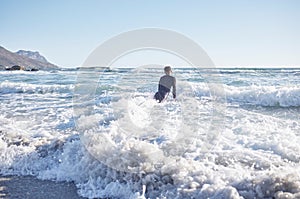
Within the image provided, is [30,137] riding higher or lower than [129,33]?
lower

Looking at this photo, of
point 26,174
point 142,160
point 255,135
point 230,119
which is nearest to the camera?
point 142,160

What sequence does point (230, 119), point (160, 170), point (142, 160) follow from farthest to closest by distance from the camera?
point (230, 119) < point (142, 160) < point (160, 170)

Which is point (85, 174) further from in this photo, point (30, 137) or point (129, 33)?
point (129, 33)

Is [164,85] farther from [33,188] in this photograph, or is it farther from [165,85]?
[33,188]

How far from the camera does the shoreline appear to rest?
139 inches

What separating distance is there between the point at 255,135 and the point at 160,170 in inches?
101

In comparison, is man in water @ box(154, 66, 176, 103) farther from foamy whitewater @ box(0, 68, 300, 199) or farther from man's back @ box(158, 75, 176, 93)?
foamy whitewater @ box(0, 68, 300, 199)

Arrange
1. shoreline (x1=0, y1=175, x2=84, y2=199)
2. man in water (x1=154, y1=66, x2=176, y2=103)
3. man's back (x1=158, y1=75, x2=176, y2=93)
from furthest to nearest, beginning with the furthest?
man's back (x1=158, y1=75, x2=176, y2=93)
man in water (x1=154, y1=66, x2=176, y2=103)
shoreline (x1=0, y1=175, x2=84, y2=199)

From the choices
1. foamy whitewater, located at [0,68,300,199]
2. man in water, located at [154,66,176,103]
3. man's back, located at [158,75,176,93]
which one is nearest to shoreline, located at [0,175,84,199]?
foamy whitewater, located at [0,68,300,199]

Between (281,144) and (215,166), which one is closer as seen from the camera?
(215,166)

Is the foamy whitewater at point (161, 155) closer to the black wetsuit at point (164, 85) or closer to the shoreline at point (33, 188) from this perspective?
the shoreline at point (33, 188)

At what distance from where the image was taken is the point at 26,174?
423 centimetres

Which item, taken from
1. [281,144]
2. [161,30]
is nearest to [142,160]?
[281,144]

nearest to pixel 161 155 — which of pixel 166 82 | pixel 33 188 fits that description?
pixel 33 188
